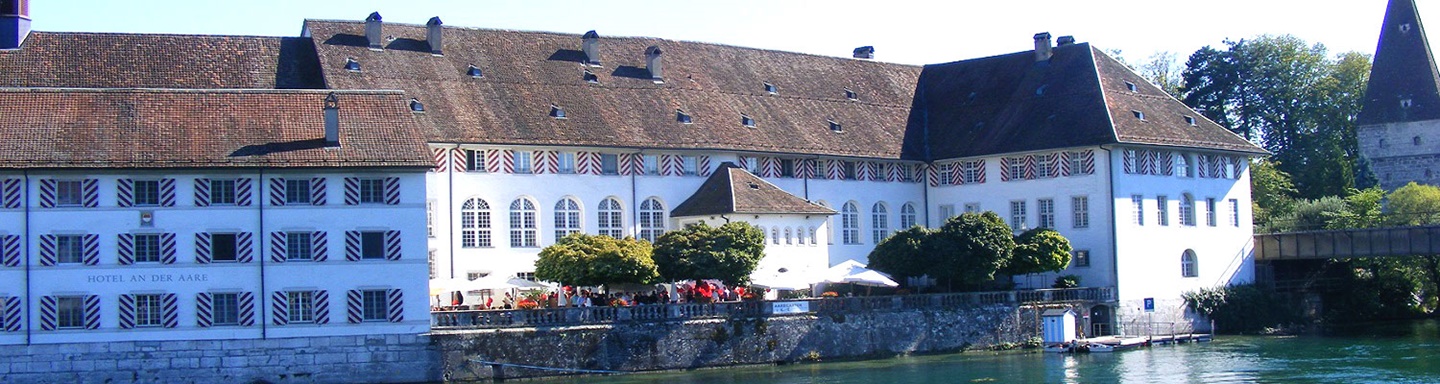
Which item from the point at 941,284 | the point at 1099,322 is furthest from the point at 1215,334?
the point at 941,284

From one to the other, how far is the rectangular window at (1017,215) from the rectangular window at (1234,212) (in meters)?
7.92

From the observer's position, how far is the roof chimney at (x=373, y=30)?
212ft

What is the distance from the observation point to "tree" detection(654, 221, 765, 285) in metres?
58.5

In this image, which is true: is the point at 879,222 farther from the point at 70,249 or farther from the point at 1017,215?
the point at 70,249

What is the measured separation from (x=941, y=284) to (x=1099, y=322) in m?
6.17

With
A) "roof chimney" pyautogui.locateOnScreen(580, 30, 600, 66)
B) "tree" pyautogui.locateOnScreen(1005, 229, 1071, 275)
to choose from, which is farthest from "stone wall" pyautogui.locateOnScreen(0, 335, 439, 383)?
"tree" pyautogui.locateOnScreen(1005, 229, 1071, 275)

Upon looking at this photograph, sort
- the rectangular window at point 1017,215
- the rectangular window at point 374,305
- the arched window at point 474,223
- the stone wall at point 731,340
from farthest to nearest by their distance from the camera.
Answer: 1. the rectangular window at point 1017,215
2. the arched window at point 474,223
3. the stone wall at point 731,340
4. the rectangular window at point 374,305

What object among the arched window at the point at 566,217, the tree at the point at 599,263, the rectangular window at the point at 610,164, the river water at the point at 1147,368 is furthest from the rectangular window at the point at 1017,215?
the tree at the point at 599,263

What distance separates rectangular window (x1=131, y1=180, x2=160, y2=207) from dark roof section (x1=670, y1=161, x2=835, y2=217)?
19.8m

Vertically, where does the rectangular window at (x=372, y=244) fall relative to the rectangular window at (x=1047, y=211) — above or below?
below

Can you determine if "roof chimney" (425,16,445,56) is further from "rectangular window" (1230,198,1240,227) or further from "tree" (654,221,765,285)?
"rectangular window" (1230,198,1240,227)

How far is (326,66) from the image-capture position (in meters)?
62.7

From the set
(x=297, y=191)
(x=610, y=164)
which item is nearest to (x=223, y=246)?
(x=297, y=191)

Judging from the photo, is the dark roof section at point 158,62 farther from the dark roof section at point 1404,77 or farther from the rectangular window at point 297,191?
the dark roof section at point 1404,77
